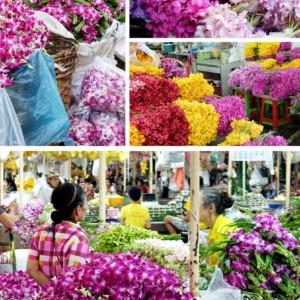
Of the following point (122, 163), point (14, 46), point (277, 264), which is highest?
point (14, 46)

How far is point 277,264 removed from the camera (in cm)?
254

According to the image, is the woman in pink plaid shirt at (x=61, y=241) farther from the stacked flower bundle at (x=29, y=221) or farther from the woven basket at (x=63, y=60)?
the woven basket at (x=63, y=60)

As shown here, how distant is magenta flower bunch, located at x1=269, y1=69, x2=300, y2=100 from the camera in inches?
117

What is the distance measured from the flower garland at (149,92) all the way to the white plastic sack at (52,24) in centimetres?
44

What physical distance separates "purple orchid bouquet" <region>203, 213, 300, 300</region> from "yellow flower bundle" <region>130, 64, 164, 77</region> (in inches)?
35.4

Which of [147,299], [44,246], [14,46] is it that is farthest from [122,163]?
[147,299]

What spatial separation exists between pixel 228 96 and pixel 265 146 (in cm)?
32

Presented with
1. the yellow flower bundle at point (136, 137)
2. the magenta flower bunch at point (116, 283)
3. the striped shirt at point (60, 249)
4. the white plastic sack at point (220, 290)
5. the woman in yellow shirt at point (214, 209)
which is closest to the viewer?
the magenta flower bunch at point (116, 283)

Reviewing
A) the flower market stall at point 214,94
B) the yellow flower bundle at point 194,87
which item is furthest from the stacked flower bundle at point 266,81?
the yellow flower bundle at point 194,87

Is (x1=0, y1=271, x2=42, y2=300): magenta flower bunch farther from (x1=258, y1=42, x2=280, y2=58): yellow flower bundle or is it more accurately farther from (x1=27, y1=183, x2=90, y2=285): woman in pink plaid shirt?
(x1=258, y1=42, x2=280, y2=58): yellow flower bundle

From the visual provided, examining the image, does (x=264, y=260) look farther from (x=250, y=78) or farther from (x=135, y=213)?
(x=250, y=78)

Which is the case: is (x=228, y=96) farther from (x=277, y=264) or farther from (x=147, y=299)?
(x=147, y=299)

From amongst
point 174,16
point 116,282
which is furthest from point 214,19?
point 116,282

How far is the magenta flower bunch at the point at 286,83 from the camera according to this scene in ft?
9.76
